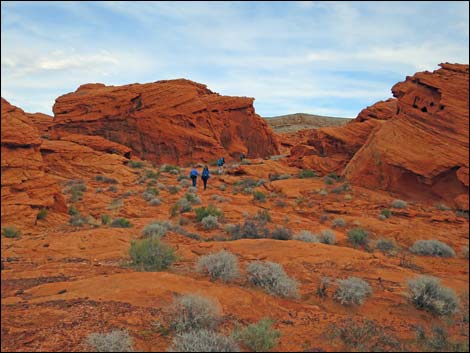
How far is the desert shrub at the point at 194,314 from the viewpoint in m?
4.00

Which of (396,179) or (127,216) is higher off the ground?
(396,179)

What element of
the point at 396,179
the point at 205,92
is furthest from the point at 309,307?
the point at 205,92

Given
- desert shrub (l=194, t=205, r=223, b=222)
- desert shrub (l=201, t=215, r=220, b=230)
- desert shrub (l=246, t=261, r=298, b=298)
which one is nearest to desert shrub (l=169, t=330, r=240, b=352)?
desert shrub (l=246, t=261, r=298, b=298)

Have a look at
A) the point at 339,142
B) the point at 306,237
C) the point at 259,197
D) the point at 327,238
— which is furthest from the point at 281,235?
the point at 339,142

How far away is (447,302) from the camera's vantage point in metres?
5.27

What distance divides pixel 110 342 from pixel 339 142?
20.1 m

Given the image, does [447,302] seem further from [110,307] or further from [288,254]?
[110,307]

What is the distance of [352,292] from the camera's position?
535 centimetres

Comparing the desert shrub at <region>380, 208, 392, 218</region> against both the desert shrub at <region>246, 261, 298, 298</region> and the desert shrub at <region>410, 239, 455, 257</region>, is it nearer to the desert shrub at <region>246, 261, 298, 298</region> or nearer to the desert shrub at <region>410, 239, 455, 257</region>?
the desert shrub at <region>410, 239, 455, 257</region>

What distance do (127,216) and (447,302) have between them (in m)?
9.51

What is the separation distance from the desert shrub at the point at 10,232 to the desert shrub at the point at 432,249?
9.66 m

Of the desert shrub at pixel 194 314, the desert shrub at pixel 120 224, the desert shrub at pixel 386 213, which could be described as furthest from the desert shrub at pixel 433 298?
the desert shrub at pixel 386 213

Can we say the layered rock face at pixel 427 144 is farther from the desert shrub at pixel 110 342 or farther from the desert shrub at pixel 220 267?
the desert shrub at pixel 110 342

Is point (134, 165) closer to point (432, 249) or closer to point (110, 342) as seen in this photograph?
point (432, 249)
